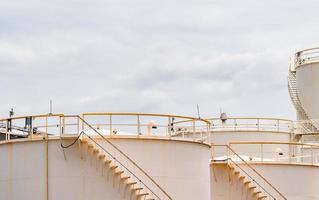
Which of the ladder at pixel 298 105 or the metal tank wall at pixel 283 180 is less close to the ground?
the ladder at pixel 298 105

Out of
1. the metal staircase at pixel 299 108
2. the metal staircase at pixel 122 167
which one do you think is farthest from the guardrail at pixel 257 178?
the metal staircase at pixel 299 108

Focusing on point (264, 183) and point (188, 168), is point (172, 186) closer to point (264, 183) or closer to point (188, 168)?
point (188, 168)

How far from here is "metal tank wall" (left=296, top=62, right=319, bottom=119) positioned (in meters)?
53.2

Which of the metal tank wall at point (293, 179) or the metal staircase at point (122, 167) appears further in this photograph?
the metal tank wall at point (293, 179)

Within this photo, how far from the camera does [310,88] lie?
53625 millimetres

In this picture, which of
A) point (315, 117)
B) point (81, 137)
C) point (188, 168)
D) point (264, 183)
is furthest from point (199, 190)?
point (315, 117)

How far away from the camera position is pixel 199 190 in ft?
91.4

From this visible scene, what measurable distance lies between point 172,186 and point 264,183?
8.83 metres

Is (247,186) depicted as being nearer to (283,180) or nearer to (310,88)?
(283,180)

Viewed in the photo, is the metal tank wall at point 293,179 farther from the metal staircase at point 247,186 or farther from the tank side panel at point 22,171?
the tank side panel at point 22,171

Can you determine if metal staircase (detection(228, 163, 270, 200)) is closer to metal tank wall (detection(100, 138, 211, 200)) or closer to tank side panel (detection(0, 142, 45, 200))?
metal tank wall (detection(100, 138, 211, 200))

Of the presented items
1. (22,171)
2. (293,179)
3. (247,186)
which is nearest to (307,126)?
(293,179)

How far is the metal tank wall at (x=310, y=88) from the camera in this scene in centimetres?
5325

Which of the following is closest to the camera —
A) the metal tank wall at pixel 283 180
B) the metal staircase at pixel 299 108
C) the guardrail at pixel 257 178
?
the metal tank wall at pixel 283 180
